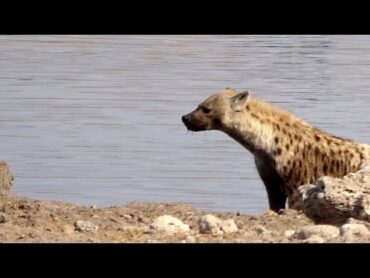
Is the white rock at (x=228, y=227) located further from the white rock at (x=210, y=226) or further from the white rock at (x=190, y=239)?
the white rock at (x=190, y=239)

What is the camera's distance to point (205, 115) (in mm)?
7391

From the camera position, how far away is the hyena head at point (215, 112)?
287 inches

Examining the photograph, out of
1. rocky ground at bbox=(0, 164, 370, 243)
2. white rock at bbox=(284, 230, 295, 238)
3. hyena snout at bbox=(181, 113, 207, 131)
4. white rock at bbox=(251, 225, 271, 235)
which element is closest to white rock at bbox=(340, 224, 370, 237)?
rocky ground at bbox=(0, 164, 370, 243)

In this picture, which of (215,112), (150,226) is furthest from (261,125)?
(150,226)

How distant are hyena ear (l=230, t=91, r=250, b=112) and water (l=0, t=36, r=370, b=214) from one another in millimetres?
577

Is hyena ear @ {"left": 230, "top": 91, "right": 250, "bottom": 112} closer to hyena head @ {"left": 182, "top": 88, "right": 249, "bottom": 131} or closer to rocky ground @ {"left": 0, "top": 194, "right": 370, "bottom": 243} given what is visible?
hyena head @ {"left": 182, "top": 88, "right": 249, "bottom": 131}

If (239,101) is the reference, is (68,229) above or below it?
below

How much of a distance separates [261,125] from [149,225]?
165 cm

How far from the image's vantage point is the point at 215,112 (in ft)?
24.2

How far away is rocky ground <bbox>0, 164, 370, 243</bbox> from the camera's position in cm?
479

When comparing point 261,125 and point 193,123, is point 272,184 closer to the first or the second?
point 261,125
